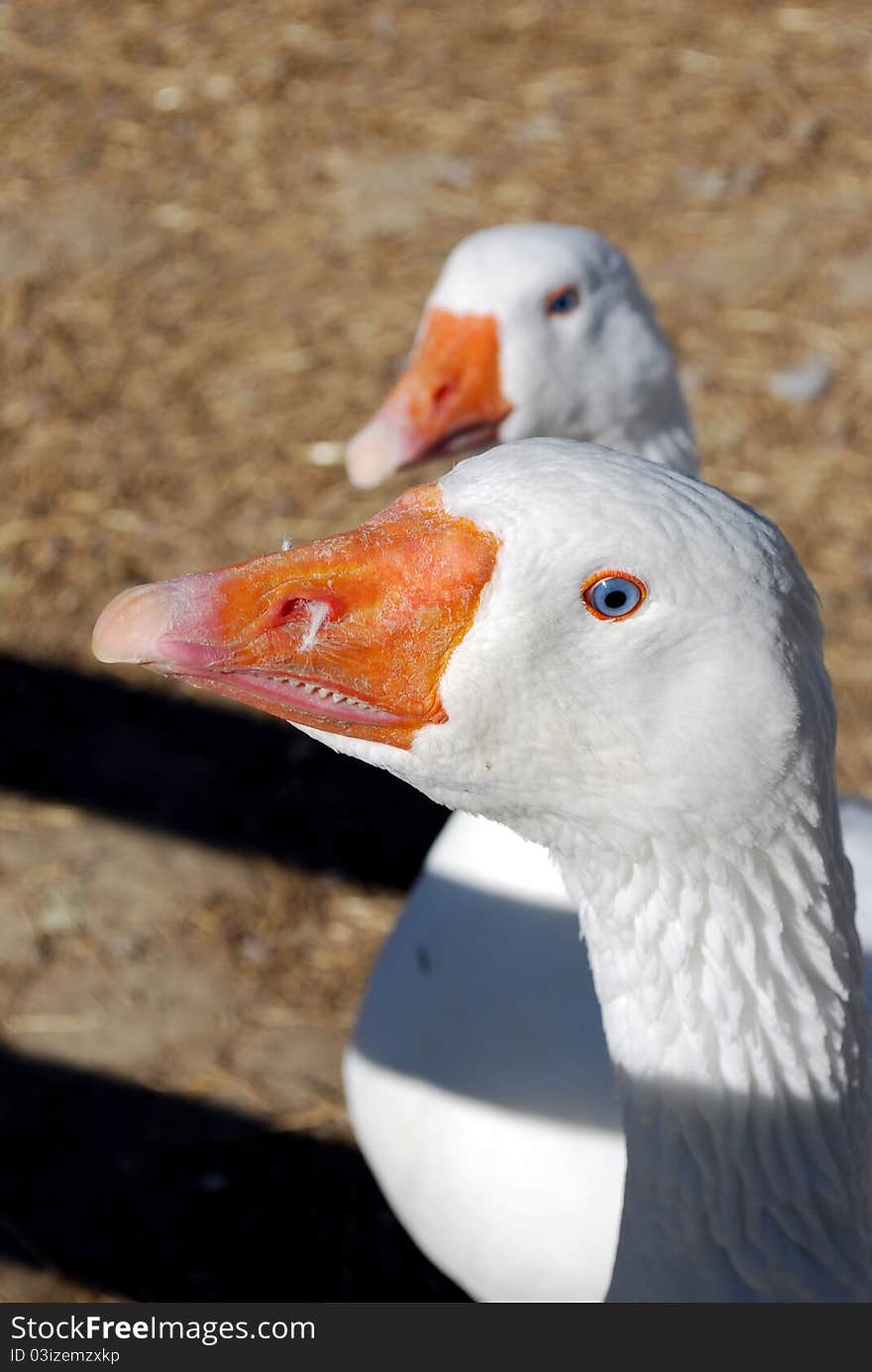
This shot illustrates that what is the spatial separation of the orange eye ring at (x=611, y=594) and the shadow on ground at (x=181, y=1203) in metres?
2.21

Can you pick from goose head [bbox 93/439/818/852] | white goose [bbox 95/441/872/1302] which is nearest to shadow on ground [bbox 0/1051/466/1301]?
white goose [bbox 95/441/872/1302]

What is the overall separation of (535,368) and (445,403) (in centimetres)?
21

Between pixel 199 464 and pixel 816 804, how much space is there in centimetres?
405

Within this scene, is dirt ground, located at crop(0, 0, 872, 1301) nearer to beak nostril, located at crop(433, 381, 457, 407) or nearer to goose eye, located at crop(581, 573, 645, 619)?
beak nostril, located at crop(433, 381, 457, 407)

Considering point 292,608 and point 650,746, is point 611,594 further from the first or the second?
point 292,608

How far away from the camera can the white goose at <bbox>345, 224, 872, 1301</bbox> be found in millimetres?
2742

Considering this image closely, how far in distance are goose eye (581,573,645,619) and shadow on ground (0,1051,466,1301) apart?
2.21 m

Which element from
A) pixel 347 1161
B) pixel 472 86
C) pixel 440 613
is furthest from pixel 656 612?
pixel 472 86

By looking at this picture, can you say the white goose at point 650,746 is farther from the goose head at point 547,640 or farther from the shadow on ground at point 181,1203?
the shadow on ground at point 181,1203

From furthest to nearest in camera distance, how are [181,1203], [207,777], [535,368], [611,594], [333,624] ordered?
[207,777] < [181,1203] < [535,368] < [333,624] < [611,594]

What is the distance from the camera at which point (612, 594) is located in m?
1.83

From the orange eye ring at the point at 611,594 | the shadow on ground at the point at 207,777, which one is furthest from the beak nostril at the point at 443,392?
the orange eye ring at the point at 611,594

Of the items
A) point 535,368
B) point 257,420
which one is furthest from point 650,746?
point 257,420

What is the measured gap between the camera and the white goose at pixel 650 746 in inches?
71.7
